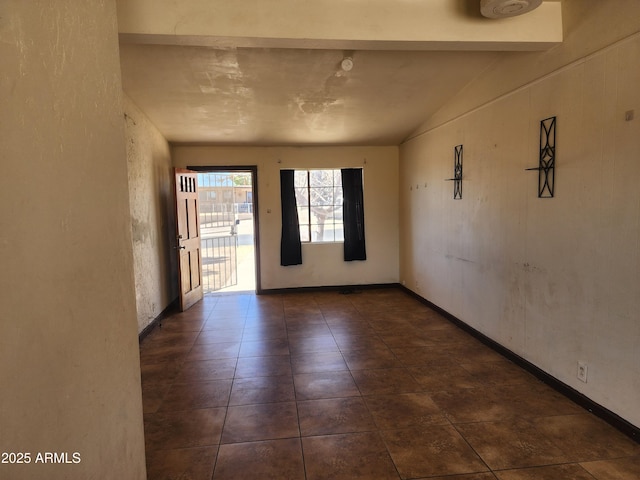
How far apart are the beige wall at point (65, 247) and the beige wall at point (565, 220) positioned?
2.69m

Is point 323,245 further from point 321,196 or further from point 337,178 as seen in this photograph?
point 337,178

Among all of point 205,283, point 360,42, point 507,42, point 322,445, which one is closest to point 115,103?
point 360,42

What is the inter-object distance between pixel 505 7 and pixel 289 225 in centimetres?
A: 416

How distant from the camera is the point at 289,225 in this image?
5.83 m

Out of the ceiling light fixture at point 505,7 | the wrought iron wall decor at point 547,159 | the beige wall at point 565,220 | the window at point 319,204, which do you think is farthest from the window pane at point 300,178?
the ceiling light fixture at point 505,7

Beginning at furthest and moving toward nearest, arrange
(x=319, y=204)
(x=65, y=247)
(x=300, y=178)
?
(x=319, y=204), (x=300, y=178), (x=65, y=247)

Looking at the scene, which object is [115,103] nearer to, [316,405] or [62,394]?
[62,394]

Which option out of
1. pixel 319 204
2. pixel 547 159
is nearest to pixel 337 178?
pixel 319 204

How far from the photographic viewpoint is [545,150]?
2.74 metres

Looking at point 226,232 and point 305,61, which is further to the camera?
point 226,232

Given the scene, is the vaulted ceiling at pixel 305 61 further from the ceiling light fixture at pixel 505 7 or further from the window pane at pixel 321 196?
the window pane at pixel 321 196

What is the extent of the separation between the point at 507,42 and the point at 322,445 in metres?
2.93

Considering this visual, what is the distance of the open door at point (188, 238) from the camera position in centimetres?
483

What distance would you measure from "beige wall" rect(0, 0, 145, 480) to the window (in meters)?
4.46
